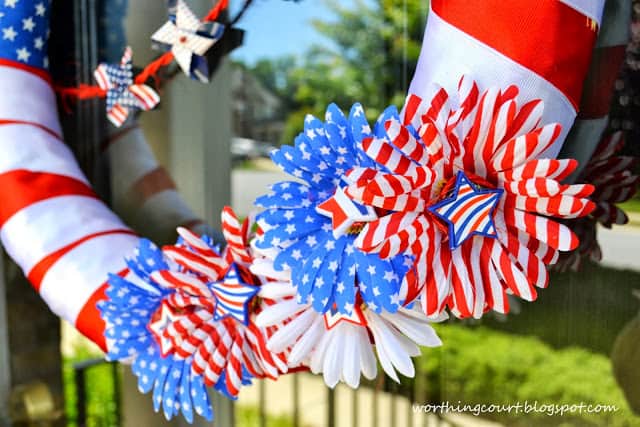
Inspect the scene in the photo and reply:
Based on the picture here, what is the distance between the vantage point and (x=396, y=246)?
32cm

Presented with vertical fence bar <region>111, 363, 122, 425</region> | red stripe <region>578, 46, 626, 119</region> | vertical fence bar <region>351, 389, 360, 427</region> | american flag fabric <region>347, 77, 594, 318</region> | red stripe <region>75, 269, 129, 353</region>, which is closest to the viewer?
american flag fabric <region>347, 77, 594, 318</region>

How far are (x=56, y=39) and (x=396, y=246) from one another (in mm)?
596

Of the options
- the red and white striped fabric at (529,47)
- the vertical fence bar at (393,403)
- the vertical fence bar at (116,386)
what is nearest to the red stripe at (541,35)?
the red and white striped fabric at (529,47)

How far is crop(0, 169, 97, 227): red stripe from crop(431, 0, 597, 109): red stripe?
447mm

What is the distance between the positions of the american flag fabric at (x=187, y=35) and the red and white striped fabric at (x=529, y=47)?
0.95 feet

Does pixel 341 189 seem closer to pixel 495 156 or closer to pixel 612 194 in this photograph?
pixel 495 156

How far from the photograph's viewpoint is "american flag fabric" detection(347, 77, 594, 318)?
1.00 feet

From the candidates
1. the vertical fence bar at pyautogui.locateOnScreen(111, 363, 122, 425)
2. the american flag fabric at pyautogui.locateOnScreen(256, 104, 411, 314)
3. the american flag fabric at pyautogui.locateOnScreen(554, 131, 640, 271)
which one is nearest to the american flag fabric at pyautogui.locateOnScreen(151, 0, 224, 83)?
the american flag fabric at pyautogui.locateOnScreen(256, 104, 411, 314)

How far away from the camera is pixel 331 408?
2.28 feet

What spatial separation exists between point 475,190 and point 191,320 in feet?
0.92

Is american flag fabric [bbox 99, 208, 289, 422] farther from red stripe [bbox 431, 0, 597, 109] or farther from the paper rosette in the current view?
red stripe [bbox 431, 0, 597, 109]

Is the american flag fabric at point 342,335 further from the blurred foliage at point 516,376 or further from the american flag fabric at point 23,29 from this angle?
the american flag fabric at point 23,29

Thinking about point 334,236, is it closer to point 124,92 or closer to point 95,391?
point 124,92

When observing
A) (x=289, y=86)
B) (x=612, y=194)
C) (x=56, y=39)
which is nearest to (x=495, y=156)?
(x=612, y=194)
